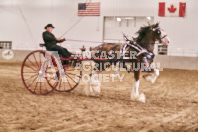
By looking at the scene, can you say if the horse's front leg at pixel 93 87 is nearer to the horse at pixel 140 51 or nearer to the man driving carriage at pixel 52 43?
the horse at pixel 140 51

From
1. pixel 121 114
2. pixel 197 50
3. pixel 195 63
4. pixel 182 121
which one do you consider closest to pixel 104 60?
pixel 121 114

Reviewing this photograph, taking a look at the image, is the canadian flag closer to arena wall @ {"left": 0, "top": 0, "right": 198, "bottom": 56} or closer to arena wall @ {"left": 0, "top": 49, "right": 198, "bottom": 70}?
arena wall @ {"left": 0, "top": 0, "right": 198, "bottom": 56}

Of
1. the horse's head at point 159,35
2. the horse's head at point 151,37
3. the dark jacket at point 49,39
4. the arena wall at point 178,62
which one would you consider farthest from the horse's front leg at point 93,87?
the arena wall at point 178,62

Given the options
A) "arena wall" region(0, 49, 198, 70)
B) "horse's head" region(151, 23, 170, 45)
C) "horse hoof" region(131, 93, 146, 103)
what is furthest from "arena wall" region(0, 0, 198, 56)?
"horse hoof" region(131, 93, 146, 103)

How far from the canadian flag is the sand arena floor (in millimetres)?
16682

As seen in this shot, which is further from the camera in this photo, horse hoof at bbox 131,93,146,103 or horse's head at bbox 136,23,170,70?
horse's head at bbox 136,23,170,70

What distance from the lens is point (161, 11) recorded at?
24.4 metres

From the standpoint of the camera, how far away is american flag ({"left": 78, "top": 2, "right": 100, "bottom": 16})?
26587 mm

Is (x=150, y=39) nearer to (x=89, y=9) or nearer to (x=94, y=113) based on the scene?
(x=94, y=113)

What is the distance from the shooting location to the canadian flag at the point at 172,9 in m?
23.5

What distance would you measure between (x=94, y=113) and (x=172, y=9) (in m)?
19.9

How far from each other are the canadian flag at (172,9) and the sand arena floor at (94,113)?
1668cm

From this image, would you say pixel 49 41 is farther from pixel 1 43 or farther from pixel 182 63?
pixel 1 43

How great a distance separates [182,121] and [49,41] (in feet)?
13.7
